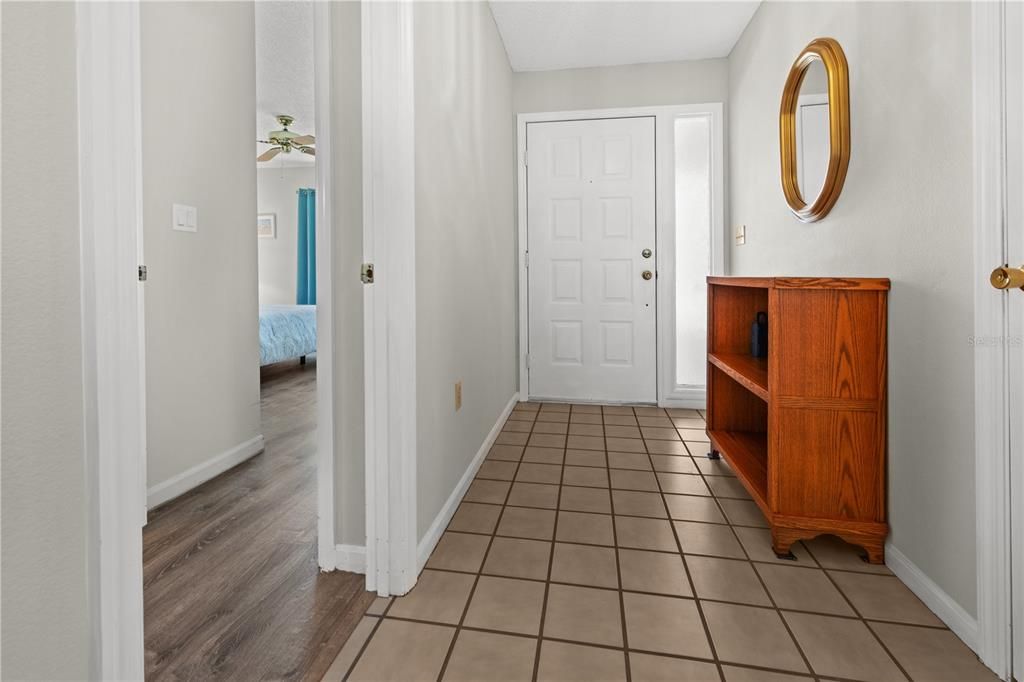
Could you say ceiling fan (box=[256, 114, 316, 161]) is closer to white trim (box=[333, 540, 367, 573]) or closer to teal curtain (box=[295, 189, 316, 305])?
teal curtain (box=[295, 189, 316, 305])

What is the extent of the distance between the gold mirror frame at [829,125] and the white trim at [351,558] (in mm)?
2084

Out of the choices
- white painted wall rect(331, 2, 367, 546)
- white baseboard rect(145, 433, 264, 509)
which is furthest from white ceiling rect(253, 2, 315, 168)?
white baseboard rect(145, 433, 264, 509)

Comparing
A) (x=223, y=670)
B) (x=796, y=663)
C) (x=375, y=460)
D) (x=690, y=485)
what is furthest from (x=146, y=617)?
(x=690, y=485)

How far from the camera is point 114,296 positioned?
599 millimetres

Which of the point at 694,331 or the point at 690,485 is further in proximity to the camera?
the point at 694,331

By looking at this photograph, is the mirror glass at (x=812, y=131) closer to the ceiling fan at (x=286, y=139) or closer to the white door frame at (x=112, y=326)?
the white door frame at (x=112, y=326)

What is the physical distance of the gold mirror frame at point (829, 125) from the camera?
184 cm

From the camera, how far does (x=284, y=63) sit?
371cm

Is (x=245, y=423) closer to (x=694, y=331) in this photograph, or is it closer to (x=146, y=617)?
(x=146, y=617)

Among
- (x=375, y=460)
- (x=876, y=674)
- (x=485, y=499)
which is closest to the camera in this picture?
(x=876, y=674)

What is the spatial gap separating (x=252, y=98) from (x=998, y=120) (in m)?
2.84

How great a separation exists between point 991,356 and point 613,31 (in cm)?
280

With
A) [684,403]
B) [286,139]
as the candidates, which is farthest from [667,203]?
[286,139]

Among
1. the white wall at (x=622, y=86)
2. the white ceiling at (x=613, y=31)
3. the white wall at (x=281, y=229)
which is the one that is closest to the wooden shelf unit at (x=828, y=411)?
the white ceiling at (x=613, y=31)
